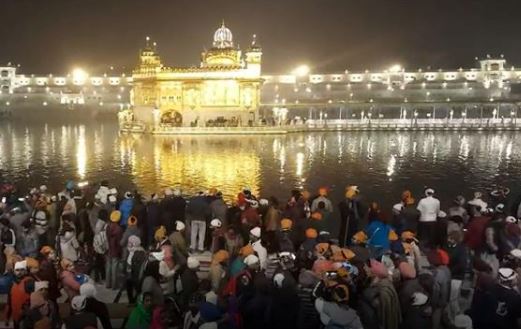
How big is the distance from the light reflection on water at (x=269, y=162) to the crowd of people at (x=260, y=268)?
9.30 m

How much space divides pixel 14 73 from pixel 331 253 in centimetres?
13257

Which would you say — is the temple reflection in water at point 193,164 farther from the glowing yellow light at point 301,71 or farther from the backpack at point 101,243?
the glowing yellow light at point 301,71

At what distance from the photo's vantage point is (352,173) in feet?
86.3

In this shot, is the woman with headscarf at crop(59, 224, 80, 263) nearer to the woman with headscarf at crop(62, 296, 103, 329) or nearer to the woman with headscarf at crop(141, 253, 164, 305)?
the woman with headscarf at crop(141, 253, 164, 305)

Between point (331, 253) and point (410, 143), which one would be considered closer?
point (331, 253)

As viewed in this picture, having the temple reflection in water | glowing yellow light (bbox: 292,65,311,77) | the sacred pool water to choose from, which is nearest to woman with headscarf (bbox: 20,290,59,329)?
the sacred pool water

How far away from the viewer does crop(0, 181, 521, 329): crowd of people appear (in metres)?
6.59

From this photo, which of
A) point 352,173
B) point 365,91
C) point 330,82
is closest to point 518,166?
point 352,173

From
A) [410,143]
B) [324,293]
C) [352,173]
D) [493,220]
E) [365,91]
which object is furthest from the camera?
[365,91]

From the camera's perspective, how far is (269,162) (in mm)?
29828

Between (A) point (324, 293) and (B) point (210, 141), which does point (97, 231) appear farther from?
(B) point (210, 141)

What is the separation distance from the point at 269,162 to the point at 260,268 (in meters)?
22.1

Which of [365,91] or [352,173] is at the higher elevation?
[365,91]

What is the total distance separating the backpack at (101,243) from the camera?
9.80 m
